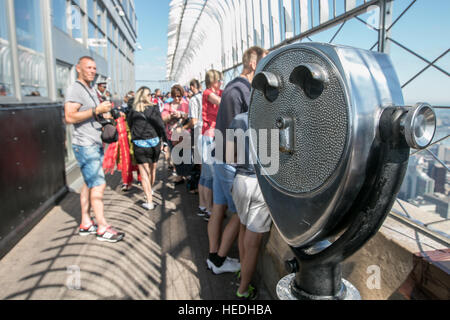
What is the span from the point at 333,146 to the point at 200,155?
11.4 feet

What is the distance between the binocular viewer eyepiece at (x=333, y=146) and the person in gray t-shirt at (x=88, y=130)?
2785mm

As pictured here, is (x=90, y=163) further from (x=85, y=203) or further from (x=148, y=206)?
(x=148, y=206)

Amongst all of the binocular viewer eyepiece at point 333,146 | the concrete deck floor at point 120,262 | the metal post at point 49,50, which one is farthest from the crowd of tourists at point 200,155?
the metal post at point 49,50

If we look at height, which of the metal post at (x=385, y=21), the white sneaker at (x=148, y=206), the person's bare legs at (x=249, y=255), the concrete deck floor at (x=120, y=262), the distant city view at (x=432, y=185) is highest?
the metal post at (x=385, y=21)

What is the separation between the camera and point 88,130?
11.7 ft

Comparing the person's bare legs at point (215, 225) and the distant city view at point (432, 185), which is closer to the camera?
the distant city view at point (432, 185)

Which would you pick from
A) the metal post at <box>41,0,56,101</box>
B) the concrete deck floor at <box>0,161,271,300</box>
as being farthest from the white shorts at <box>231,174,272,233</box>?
the metal post at <box>41,0,56,101</box>

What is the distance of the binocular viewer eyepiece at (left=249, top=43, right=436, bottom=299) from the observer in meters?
0.81

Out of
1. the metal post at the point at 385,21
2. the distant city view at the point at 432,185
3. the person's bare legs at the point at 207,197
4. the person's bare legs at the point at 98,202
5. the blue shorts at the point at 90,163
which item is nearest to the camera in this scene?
the distant city view at the point at 432,185

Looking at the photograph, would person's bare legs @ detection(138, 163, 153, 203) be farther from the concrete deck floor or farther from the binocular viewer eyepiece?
the binocular viewer eyepiece

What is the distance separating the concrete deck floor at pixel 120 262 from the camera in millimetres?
2846

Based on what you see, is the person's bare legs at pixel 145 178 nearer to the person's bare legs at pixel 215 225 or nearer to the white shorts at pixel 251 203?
the person's bare legs at pixel 215 225

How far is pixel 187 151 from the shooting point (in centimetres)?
562
